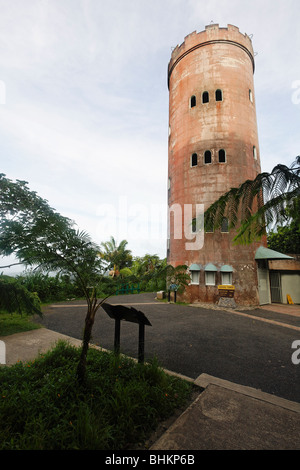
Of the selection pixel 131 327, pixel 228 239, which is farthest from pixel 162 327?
pixel 228 239

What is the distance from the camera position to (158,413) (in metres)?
3.01

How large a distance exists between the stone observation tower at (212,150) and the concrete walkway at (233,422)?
32.0ft

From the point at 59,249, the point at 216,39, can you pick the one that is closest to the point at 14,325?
the point at 59,249

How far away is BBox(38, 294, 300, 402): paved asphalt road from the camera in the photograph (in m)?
4.30

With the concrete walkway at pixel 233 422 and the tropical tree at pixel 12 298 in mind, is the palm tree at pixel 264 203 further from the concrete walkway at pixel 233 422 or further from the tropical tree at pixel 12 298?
the tropical tree at pixel 12 298

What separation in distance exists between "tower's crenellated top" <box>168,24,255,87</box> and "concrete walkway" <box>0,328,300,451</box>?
20.6 m

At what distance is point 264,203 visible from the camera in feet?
12.3

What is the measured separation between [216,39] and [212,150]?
8.47 m

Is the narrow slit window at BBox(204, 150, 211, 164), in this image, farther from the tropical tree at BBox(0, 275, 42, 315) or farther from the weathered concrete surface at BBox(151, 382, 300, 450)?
the weathered concrete surface at BBox(151, 382, 300, 450)

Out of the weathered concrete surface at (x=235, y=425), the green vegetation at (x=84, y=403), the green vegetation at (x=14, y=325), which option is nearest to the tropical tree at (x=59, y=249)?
the green vegetation at (x=84, y=403)

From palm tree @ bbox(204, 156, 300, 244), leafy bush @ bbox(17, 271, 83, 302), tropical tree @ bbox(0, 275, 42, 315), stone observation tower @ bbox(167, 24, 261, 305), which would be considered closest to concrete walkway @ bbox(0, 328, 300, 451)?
palm tree @ bbox(204, 156, 300, 244)

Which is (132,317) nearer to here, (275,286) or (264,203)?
(264,203)

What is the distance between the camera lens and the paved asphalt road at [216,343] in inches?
169
